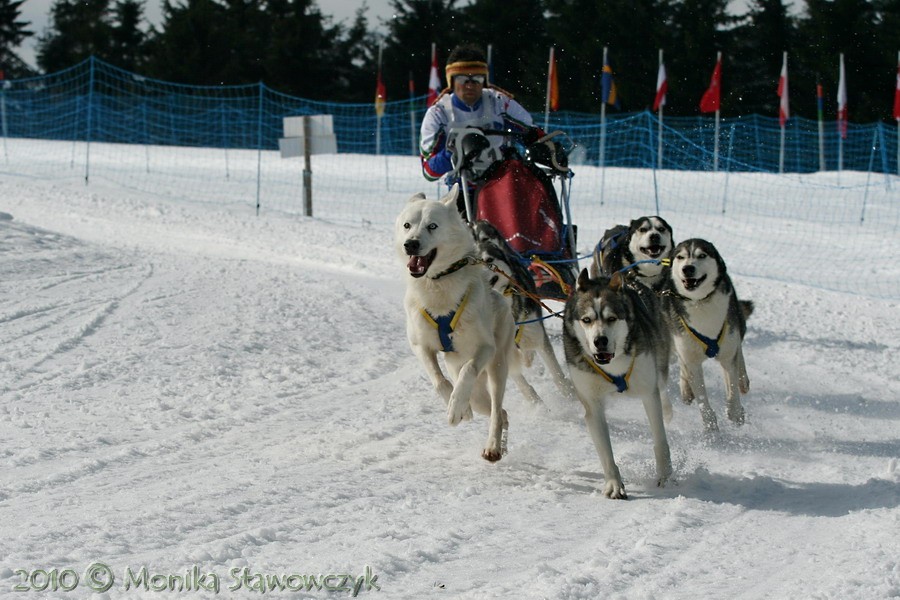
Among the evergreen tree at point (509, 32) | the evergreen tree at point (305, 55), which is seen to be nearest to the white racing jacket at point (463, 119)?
the evergreen tree at point (509, 32)

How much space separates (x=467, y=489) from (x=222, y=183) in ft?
47.1

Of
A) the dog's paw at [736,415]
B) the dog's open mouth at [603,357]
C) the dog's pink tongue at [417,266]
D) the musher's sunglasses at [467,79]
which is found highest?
the musher's sunglasses at [467,79]

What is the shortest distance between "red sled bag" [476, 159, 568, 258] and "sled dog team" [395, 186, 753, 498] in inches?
9.2

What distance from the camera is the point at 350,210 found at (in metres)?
15.4

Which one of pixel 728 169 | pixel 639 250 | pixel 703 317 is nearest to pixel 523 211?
pixel 639 250

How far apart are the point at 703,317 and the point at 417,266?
5.61 ft

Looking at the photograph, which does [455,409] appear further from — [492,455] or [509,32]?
[509,32]

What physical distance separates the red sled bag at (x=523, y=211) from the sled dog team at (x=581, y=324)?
0.23 meters

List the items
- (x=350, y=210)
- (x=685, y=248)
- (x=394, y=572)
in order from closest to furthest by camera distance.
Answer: (x=394, y=572) < (x=685, y=248) < (x=350, y=210)

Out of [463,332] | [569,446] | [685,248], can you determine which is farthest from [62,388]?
[685,248]

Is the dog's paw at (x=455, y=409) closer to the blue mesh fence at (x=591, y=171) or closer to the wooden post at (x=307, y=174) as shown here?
the blue mesh fence at (x=591, y=171)

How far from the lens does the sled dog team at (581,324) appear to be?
4.07 metres

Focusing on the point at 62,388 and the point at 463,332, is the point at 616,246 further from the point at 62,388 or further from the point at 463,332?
the point at 62,388

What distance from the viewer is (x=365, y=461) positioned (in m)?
4.23
